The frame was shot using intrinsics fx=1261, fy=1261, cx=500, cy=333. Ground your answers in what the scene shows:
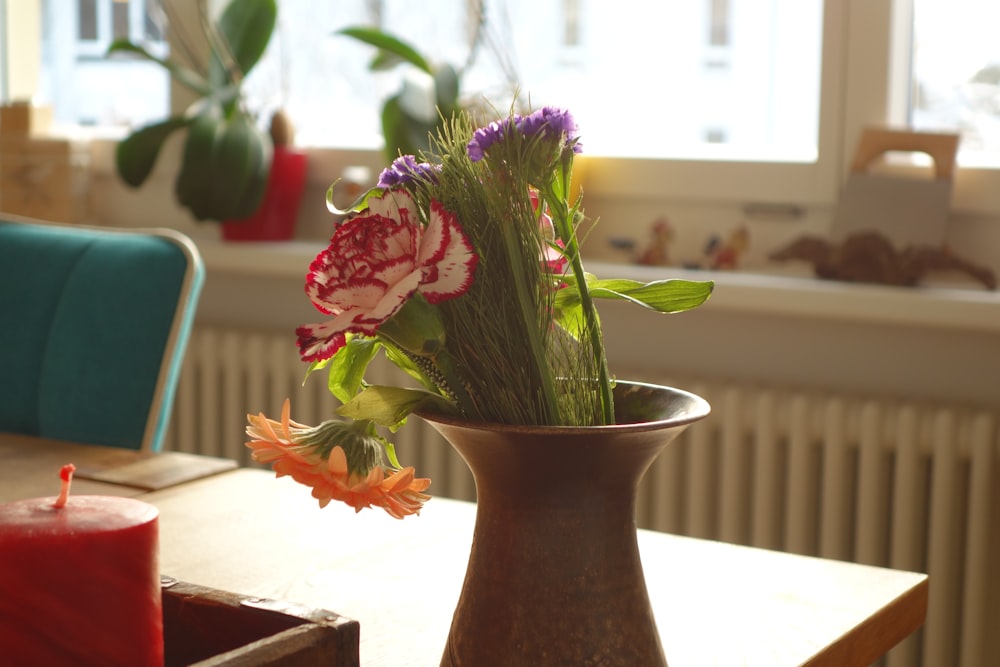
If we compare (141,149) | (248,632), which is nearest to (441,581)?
(248,632)

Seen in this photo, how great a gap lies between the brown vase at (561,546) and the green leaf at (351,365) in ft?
0.18

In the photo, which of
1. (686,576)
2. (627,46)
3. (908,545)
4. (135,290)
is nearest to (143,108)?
(627,46)

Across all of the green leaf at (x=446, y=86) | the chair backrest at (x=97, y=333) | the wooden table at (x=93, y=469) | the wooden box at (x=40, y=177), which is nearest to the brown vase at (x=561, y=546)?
the wooden table at (x=93, y=469)

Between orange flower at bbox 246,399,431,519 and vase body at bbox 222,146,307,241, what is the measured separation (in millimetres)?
1898

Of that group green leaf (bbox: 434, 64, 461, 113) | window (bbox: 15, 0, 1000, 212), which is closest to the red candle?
window (bbox: 15, 0, 1000, 212)

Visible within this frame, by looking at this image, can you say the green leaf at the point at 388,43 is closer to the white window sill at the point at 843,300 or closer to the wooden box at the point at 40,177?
the white window sill at the point at 843,300

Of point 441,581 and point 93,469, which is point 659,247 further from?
point 441,581

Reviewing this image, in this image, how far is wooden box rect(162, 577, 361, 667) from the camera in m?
0.55

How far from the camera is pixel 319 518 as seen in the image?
1014 mm

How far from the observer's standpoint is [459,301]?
0.58 metres

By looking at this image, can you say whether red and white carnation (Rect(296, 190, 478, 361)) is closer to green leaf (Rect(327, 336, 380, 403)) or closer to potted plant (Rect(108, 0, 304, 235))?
green leaf (Rect(327, 336, 380, 403))

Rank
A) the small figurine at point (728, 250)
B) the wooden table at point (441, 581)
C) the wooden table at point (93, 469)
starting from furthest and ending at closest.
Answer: the small figurine at point (728, 250), the wooden table at point (93, 469), the wooden table at point (441, 581)

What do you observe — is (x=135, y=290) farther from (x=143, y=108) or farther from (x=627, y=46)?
(x=143, y=108)

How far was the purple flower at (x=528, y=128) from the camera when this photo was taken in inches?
22.6
